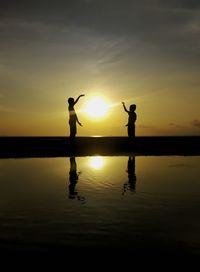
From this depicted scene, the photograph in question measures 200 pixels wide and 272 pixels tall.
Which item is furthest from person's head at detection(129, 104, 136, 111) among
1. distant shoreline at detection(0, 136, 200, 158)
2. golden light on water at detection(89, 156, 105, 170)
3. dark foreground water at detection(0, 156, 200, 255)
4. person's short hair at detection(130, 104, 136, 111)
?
dark foreground water at detection(0, 156, 200, 255)

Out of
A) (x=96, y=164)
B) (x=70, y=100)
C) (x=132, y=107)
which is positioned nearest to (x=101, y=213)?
(x=96, y=164)

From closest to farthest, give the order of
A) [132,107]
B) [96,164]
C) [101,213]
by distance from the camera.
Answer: [101,213] → [96,164] → [132,107]

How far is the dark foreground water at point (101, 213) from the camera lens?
18.1ft

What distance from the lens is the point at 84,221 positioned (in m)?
6.81

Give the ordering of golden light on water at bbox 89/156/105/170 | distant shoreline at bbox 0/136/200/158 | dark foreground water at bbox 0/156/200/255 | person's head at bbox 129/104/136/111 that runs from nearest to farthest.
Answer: dark foreground water at bbox 0/156/200/255, golden light on water at bbox 89/156/105/170, distant shoreline at bbox 0/136/200/158, person's head at bbox 129/104/136/111

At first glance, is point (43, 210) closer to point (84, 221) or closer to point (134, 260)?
point (84, 221)

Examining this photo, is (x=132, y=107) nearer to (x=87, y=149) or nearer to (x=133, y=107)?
(x=133, y=107)

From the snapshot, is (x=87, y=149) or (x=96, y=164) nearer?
(x=96, y=164)

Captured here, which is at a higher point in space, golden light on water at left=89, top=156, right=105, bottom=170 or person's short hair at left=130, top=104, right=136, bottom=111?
person's short hair at left=130, top=104, right=136, bottom=111

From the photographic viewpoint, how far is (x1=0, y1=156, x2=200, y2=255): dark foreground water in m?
5.52

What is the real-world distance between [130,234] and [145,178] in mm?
6967

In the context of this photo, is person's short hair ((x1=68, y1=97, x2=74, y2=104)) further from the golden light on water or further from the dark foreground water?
the dark foreground water

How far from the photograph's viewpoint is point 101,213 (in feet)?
24.6

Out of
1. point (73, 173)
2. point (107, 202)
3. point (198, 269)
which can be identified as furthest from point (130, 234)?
point (73, 173)
